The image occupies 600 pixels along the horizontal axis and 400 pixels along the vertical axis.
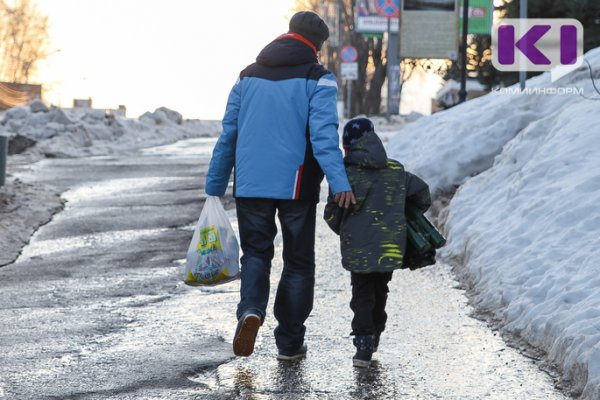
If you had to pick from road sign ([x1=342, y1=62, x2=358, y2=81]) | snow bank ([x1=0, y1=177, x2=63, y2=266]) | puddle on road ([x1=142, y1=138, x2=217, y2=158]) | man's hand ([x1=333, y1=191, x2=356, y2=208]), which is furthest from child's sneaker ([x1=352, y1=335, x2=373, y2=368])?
road sign ([x1=342, y1=62, x2=358, y2=81])

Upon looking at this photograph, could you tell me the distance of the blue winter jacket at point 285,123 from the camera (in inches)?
255

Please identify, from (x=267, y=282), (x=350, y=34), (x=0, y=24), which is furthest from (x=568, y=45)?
(x=0, y=24)

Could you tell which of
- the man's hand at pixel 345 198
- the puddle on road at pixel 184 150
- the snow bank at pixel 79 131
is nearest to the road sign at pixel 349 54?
the snow bank at pixel 79 131

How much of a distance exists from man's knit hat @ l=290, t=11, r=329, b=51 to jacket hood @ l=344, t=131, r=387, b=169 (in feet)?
1.93

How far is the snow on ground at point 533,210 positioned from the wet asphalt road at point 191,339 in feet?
0.75

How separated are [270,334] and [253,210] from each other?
1.03 m

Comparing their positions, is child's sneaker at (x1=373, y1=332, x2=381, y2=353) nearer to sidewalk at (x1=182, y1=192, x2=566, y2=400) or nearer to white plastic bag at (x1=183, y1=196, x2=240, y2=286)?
sidewalk at (x1=182, y1=192, x2=566, y2=400)

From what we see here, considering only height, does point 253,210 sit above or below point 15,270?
above

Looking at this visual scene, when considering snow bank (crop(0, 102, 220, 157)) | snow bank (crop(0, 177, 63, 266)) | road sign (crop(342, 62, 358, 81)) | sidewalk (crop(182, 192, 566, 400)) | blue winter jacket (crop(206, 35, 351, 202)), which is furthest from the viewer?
road sign (crop(342, 62, 358, 81))

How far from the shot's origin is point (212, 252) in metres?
6.93

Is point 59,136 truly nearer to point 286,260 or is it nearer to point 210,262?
point 210,262

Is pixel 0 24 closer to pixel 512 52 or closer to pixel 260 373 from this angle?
pixel 512 52

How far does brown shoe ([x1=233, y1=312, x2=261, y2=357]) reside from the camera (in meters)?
6.24

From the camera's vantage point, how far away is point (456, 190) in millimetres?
12859
